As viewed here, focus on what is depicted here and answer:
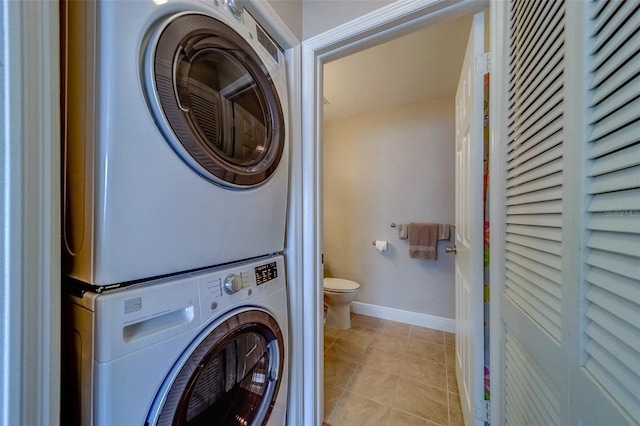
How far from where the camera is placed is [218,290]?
66 centimetres

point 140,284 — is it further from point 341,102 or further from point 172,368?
point 341,102

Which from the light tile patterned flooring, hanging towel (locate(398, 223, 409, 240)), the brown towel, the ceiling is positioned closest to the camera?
the light tile patterned flooring

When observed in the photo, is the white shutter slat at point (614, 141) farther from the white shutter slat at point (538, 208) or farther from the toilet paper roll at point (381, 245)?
the toilet paper roll at point (381, 245)

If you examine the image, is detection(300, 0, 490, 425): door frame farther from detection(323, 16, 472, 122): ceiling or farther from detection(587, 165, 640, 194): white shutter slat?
detection(587, 165, 640, 194): white shutter slat

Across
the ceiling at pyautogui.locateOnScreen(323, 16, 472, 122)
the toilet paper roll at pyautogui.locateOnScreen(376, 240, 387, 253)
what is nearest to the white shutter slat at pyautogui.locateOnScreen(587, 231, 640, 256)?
the ceiling at pyautogui.locateOnScreen(323, 16, 472, 122)

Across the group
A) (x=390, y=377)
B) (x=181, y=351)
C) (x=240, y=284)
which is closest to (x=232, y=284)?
(x=240, y=284)

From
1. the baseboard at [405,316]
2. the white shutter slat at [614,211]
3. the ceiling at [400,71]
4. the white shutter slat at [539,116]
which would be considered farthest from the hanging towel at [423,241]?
the white shutter slat at [614,211]

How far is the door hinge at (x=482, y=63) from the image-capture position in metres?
0.92

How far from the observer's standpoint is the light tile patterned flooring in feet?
4.15

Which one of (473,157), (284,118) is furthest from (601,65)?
(284,118)

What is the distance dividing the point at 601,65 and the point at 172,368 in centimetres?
110

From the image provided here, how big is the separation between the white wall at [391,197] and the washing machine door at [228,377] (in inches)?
71.1

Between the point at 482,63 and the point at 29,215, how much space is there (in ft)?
4.62

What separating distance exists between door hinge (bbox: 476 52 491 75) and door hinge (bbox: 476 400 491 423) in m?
1.38
